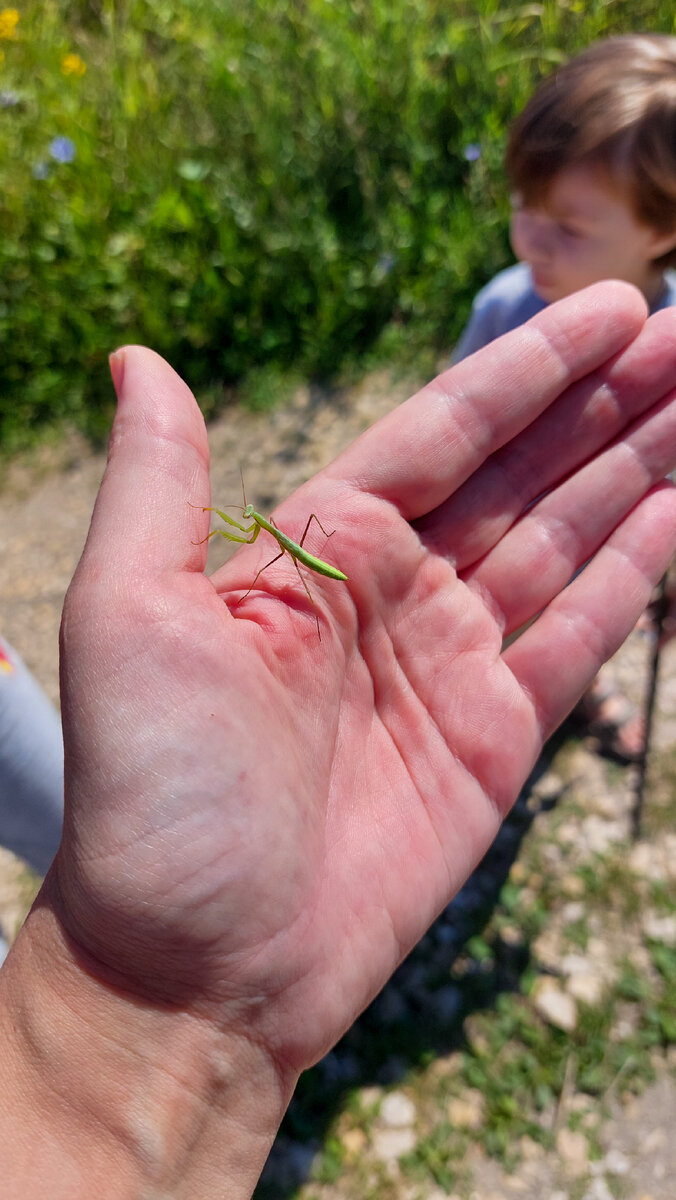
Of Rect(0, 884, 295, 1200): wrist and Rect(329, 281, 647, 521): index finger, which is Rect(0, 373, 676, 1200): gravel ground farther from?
Rect(0, 884, 295, 1200): wrist

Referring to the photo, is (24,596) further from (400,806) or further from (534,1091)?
(534,1091)

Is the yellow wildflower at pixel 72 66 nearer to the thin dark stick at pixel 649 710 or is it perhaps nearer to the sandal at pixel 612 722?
the thin dark stick at pixel 649 710

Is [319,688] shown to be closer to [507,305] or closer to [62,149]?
[507,305]

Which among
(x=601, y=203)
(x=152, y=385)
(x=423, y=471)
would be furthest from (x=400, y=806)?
(x=601, y=203)

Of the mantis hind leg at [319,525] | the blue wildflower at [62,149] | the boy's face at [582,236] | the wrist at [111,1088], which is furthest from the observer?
the blue wildflower at [62,149]

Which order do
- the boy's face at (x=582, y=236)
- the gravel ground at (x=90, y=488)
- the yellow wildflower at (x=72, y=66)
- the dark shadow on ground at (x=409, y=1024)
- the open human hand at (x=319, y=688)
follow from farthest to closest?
the yellow wildflower at (x=72, y=66) < the gravel ground at (x=90, y=488) < the boy's face at (x=582, y=236) < the dark shadow on ground at (x=409, y=1024) < the open human hand at (x=319, y=688)

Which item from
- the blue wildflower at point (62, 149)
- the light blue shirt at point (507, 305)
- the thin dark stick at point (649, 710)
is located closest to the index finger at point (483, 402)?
the light blue shirt at point (507, 305)
